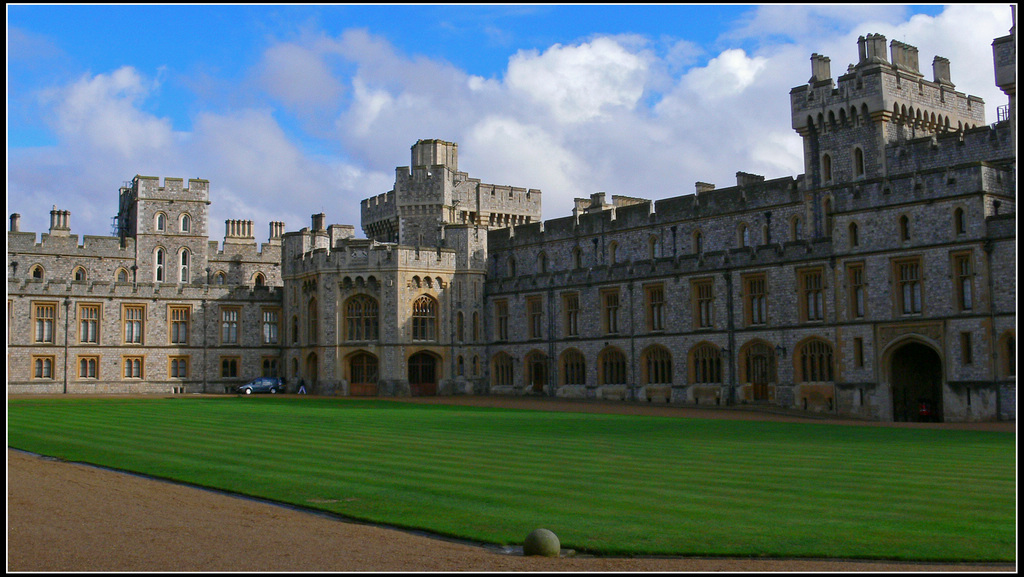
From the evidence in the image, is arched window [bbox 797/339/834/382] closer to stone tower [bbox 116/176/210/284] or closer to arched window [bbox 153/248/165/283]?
stone tower [bbox 116/176/210/284]

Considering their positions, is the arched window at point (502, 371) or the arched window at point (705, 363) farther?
the arched window at point (502, 371)

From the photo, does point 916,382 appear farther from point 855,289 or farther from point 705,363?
point 705,363

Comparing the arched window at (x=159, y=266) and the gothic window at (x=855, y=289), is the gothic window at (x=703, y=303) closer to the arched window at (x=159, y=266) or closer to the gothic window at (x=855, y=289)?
the gothic window at (x=855, y=289)

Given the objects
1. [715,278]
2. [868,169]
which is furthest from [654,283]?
[868,169]

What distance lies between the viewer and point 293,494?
1366 cm

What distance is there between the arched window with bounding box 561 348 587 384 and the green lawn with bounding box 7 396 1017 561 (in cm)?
1929

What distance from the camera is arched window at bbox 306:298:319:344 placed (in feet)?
170

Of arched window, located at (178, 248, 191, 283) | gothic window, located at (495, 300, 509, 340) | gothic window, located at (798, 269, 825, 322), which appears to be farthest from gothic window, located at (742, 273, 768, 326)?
arched window, located at (178, 248, 191, 283)

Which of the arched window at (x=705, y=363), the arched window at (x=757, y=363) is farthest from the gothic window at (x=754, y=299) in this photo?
the arched window at (x=705, y=363)

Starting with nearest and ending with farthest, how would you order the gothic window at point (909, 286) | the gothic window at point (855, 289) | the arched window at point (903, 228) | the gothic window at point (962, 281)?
the gothic window at point (962, 281) < the gothic window at point (909, 286) < the arched window at point (903, 228) < the gothic window at point (855, 289)

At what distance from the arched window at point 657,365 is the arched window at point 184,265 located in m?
29.6

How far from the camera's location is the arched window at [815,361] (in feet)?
122

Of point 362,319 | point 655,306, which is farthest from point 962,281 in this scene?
point 362,319

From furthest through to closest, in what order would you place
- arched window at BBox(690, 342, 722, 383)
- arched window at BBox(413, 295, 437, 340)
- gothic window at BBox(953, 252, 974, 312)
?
arched window at BBox(413, 295, 437, 340) → arched window at BBox(690, 342, 722, 383) → gothic window at BBox(953, 252, 974, 312)
